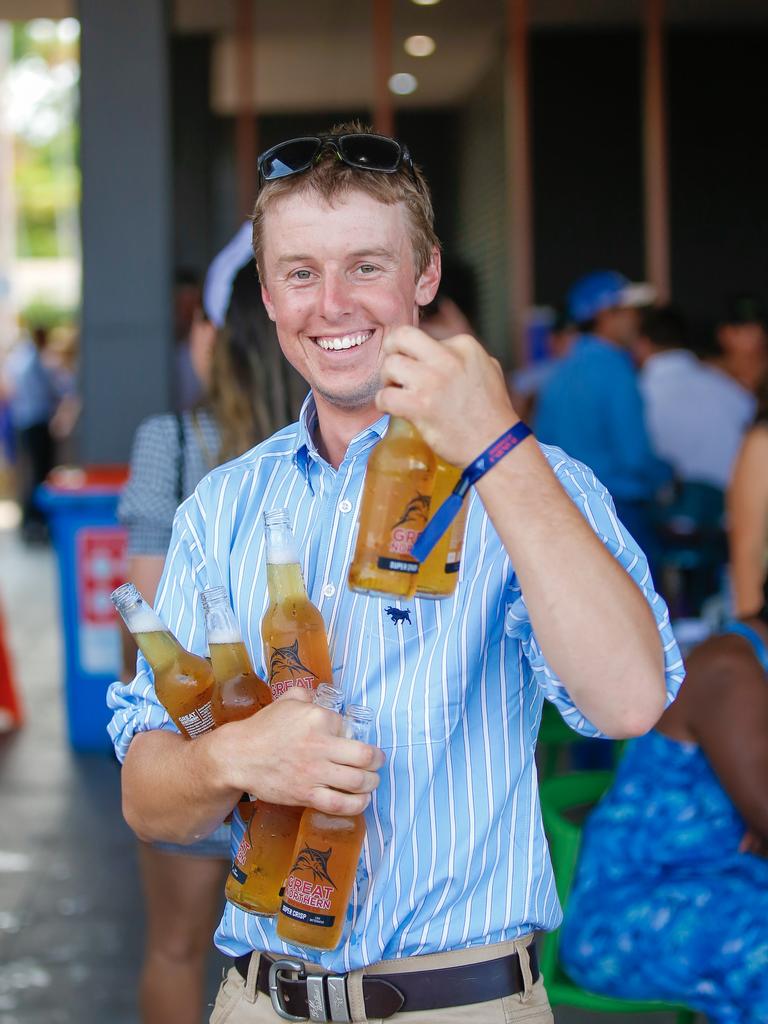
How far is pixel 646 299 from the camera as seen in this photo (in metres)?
6.77

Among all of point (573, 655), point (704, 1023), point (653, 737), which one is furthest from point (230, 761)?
point (704, 1023)

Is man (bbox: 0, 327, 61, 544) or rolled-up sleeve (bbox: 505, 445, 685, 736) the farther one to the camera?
man (bbox: 0, 327, 61, 544)

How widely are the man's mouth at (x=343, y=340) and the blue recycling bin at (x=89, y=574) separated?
13.9 feet

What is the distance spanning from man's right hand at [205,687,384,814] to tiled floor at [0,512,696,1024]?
2.56 metres

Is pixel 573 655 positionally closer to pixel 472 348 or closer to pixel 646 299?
pixel 472 348

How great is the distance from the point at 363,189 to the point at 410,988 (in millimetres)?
1001

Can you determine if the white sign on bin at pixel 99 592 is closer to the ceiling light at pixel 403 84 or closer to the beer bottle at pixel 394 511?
the beer bottle at pixel 394 511

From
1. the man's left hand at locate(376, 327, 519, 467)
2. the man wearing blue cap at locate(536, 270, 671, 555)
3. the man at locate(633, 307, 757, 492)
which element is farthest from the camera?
the man at locate(633, 307, 757, 492)

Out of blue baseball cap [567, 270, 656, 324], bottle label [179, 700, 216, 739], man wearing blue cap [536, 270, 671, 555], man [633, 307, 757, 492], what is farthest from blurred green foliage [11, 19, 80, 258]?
bottle label [179, 700, 216, 739]

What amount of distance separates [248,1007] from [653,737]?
115cm

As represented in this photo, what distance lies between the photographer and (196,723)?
66.7 inches

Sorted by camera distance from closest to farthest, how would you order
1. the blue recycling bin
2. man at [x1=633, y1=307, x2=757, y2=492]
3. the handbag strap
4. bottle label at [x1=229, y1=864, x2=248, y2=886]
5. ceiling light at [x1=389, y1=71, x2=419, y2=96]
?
bottle label at [x1=229, y1=864, x2=248, y2=886], the handbag strap, the blue recycling bin, man at [x1=633, y1=307, x2=757, y2=492], ceiling light at [x1=389, y1=71, x2=419, y2=96]

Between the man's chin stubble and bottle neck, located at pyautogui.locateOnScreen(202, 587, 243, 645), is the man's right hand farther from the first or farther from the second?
the man's chin stubble

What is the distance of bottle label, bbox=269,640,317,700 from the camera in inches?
63.3
